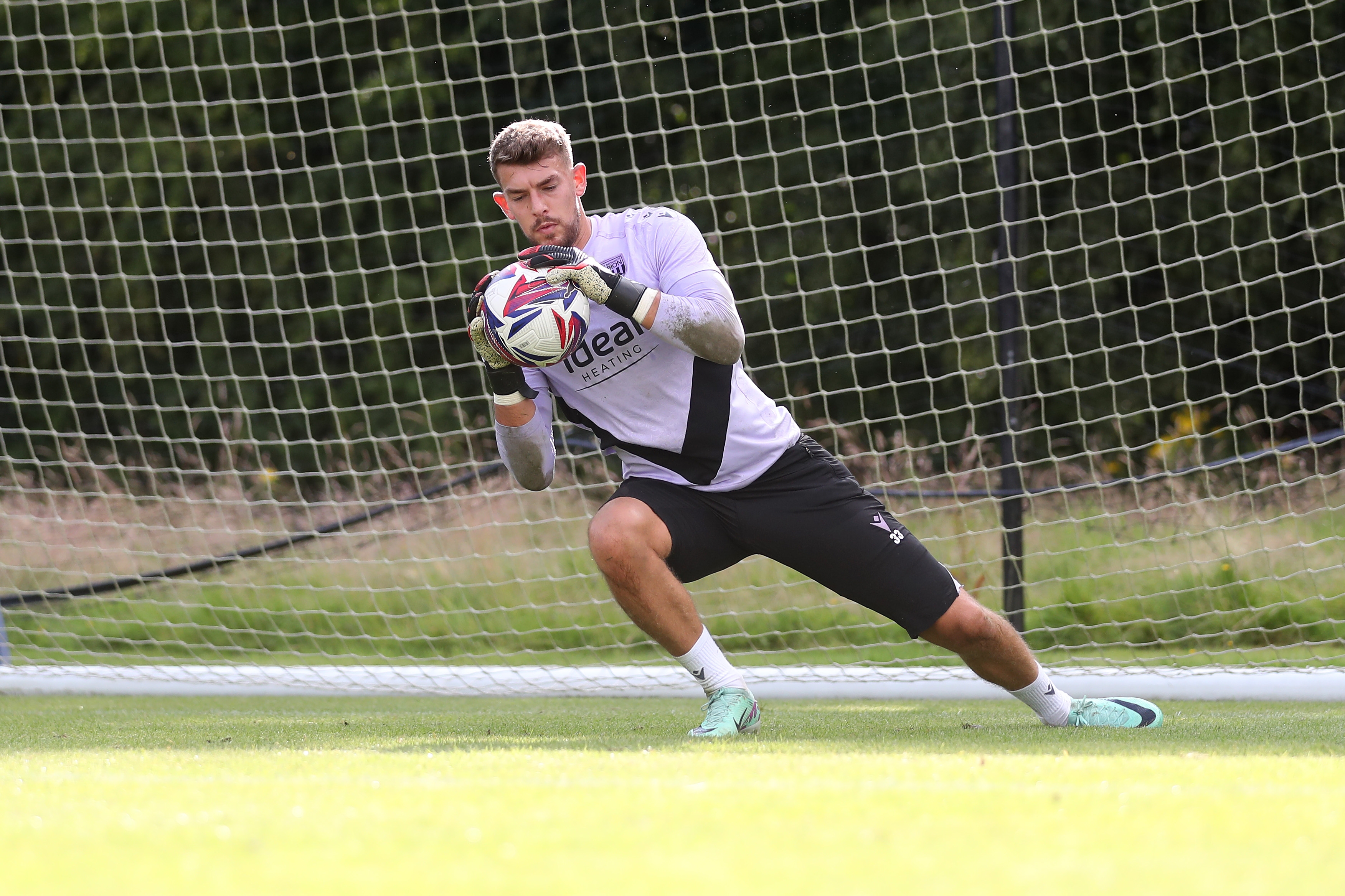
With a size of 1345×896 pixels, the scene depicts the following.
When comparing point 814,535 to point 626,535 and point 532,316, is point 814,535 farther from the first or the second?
point 532,316

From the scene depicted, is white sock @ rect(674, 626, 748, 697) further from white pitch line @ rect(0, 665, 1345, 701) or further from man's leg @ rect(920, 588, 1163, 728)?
white pitch line @ rect(0, 665, 1345, 701)

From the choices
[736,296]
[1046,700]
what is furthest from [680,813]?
[736,296]

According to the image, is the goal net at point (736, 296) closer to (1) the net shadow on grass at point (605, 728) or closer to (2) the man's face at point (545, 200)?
(1) the net shadow on grass at point (605, 728)

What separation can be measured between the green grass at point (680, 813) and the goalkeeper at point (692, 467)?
0.76 ft

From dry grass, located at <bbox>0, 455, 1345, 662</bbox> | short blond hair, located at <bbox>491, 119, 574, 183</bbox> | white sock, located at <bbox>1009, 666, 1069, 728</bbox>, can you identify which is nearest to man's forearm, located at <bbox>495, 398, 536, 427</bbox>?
short blond hair, located at <bbox>491, 119, 574, 183</bbox>

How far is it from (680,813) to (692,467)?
62.9 inches

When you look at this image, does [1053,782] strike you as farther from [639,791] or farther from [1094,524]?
[1094,524]

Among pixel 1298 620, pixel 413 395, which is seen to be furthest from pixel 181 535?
pixel 1298 620

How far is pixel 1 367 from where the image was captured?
556 cm

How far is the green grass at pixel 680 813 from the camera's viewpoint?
5.18 feet

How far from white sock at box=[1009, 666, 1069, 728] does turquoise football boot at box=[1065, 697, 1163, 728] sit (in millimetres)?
19

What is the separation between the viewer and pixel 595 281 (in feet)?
10.6

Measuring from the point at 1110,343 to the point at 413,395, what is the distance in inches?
191

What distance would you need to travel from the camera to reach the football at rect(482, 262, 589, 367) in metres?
3.27
